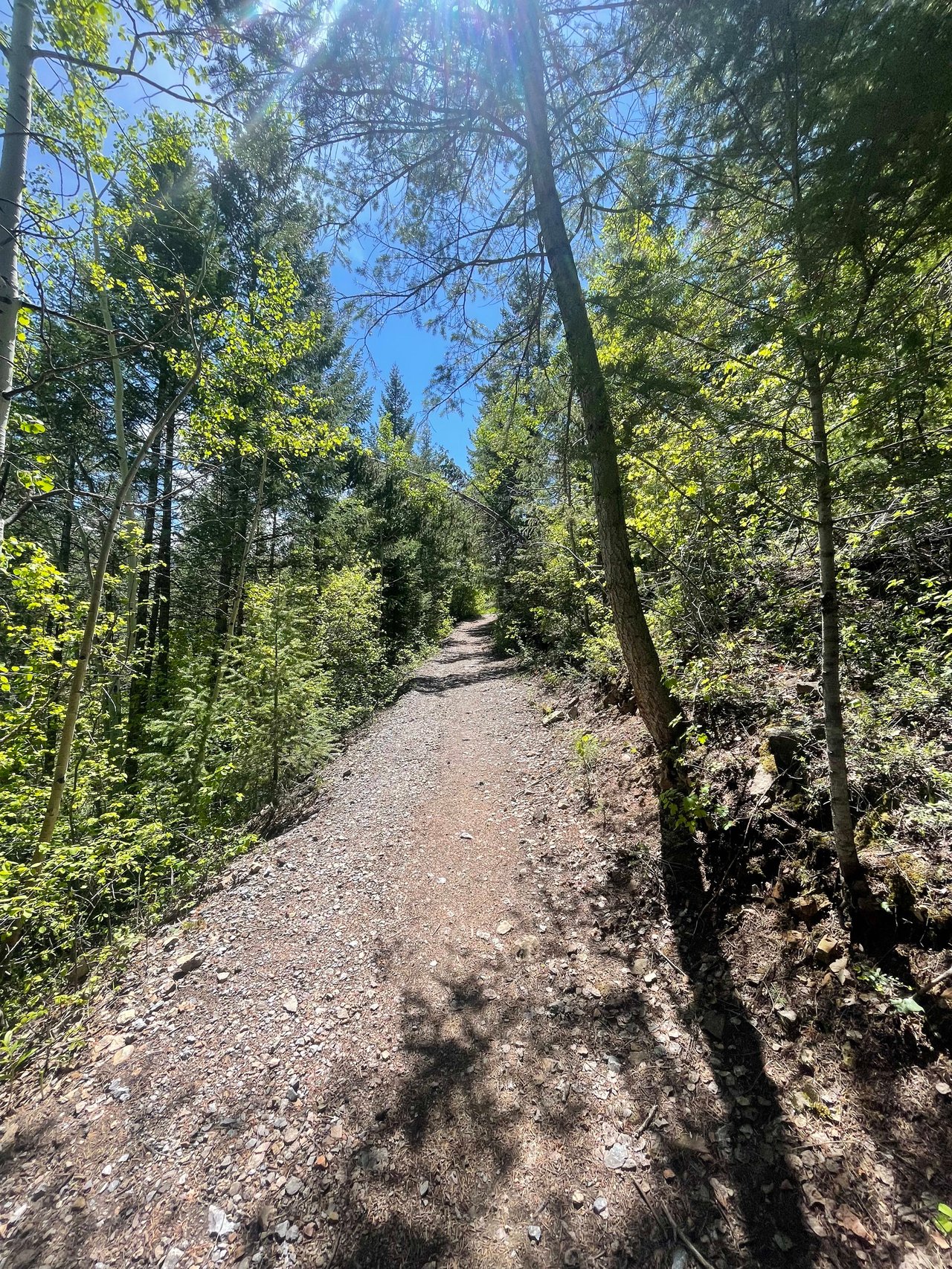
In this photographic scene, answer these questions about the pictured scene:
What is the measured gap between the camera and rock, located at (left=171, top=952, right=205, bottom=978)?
3.43 metres

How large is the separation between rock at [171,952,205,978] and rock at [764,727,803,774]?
4.83 meters

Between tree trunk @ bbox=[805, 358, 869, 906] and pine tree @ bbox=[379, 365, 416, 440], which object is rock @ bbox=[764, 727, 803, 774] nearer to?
tree trunk @ bbox=[805, 358, 869, 906]

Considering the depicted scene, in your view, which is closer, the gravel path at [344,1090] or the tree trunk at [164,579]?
the gravel path at [344,1090]

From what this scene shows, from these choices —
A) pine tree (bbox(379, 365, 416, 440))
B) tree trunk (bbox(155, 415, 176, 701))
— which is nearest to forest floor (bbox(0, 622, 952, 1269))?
tree trunk (bbox(155, 415, 176, 701))

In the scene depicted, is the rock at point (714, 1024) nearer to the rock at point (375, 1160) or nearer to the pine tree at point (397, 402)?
the rock at point (375, 1160)

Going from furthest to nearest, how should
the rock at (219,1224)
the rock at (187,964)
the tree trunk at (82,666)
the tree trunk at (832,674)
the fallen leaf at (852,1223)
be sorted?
the tree trunk at (82,666) → the rock at (187,964) → the tree trunk at (832,674) → the rock at (219,1224) → the fallen leaf at (852,1223)

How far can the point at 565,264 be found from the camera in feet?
12.6

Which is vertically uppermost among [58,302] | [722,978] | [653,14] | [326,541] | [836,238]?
[58,302]

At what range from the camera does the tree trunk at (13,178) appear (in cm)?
237

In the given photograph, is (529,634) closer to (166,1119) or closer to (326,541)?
(326,541)

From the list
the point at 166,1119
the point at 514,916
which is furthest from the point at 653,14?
the point at 166,1119

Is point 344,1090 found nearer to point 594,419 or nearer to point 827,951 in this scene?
point 827,951

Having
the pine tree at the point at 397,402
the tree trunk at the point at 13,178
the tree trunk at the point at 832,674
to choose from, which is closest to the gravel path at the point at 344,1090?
the tree trunk at the point at 832,674

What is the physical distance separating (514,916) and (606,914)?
2.56 feet
